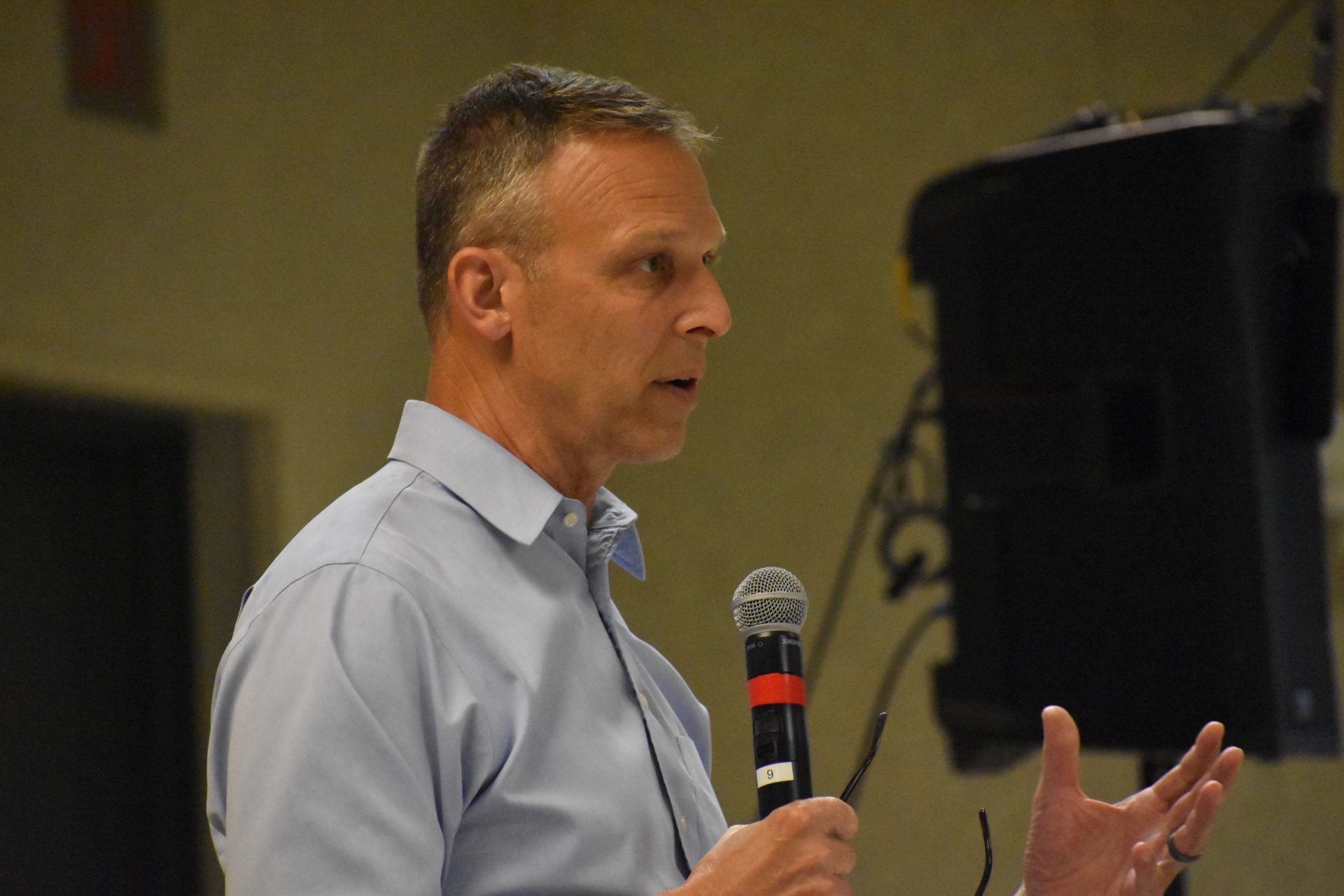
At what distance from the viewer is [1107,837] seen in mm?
1264

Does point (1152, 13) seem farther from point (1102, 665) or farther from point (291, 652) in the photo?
point (291, 652)

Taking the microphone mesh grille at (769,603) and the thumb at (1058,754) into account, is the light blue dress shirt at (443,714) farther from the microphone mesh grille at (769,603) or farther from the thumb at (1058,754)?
the thumb at (1058,754)

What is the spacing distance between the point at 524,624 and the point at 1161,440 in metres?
1.15

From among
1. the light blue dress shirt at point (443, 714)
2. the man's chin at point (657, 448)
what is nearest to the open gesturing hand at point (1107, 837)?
the light blue dress shirt at point (443, 714)

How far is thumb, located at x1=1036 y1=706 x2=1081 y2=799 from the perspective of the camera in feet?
3.92

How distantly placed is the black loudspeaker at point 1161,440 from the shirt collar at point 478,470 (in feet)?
3.40

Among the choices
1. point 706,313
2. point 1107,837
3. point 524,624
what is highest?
point 706,313

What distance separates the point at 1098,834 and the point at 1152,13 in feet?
8.87

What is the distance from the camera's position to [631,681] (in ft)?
3.74

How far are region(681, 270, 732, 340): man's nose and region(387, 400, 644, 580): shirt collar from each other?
0.17m

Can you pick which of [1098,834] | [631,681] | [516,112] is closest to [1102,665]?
[1098,834]

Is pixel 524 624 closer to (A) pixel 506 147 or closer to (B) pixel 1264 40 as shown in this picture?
(A) pixel 506 147

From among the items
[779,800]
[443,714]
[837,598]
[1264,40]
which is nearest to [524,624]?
[443,714]

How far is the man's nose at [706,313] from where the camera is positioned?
119 cm
